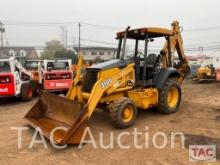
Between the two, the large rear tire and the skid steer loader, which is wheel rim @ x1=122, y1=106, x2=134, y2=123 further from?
the large rear tire

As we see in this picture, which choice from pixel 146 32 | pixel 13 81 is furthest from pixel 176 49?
pixel 13 81

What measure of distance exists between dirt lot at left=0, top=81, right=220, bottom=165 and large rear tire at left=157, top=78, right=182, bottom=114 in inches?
8.6

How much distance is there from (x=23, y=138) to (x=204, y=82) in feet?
53.7

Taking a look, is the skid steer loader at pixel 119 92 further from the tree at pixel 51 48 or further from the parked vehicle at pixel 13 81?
the tree at pixel 51 48

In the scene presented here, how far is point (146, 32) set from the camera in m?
7.31

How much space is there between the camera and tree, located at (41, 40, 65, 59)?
68.8 metres

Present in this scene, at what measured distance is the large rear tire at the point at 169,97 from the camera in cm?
768

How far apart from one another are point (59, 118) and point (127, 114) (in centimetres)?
168

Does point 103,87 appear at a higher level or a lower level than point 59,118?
higher

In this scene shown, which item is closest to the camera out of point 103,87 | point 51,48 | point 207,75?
point 103,87

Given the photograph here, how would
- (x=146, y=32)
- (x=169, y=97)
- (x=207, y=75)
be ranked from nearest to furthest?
(x=146, y=32) → (x=169, y=97) → (x=207, y=75)

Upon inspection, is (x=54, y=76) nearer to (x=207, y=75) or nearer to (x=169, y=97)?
(x=169, y=97)

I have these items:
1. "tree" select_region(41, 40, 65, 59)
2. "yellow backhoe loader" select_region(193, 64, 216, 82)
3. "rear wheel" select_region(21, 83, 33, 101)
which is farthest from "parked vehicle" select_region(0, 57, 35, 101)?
"tree" select_region(41, 40, 65, 59)

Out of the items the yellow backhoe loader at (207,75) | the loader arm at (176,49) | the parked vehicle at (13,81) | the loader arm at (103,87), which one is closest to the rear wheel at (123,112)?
the loader arm at (103,87)
